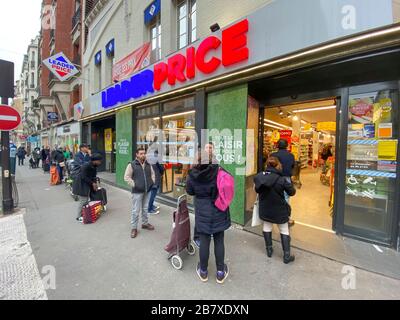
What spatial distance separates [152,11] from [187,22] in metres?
1.94

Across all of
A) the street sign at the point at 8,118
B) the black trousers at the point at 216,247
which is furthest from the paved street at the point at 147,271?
the street sign at the point at 8,118

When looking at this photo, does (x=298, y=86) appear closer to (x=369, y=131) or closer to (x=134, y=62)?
(x=369, y=131)

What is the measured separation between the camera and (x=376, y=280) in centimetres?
288

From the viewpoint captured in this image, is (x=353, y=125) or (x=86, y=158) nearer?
(x=353, y=125)

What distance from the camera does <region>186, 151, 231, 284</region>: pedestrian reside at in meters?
2.72

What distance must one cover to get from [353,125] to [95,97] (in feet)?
34.2

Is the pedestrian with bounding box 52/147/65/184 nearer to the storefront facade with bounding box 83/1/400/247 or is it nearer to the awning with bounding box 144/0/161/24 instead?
the storefront facade with bounding box 83/1/400/247

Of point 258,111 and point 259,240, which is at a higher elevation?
point 258,111

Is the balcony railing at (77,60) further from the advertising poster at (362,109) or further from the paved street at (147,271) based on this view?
the advertising poster at (362,109)

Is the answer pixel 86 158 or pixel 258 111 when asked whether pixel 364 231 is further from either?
pixel 86 158

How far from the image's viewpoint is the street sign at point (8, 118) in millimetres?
5383

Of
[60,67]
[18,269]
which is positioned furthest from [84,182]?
[60,67]

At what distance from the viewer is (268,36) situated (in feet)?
12.6

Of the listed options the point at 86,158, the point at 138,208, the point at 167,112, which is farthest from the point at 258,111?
the point at 86,158
